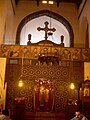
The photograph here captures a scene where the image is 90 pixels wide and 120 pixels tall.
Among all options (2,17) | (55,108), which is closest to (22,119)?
(55,108)

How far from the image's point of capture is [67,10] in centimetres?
2089

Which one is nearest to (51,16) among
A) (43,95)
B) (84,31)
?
(84,31)

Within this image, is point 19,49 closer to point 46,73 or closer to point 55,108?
point 46,73

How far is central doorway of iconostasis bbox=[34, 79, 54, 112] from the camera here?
1605 cm

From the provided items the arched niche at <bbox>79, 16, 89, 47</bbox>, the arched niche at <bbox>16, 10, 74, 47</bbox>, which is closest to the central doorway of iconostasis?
the arched niche at <bbox>79, 16, 89, 47</bbox>

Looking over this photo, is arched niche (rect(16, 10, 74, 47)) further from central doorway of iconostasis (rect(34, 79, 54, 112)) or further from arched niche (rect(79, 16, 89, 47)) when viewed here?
central doorway of iconostasis (rect(34, 79, 54, 112))

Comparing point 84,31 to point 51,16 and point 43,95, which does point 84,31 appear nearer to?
point 51,16

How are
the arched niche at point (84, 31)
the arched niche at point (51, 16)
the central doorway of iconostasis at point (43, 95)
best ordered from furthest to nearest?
the arched niche at point (51, 16), the arched niche at point (84, 31), the central doorway of iconostasis at point (43, 95)

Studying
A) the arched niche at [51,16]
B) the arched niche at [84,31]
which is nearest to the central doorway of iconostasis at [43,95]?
the arched niche at [84,31]

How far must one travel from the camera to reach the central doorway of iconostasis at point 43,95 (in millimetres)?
16047

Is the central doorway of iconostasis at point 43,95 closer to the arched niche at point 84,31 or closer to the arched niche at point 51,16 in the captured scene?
the arched niche at point 84,31

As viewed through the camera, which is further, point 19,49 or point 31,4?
point 31,4

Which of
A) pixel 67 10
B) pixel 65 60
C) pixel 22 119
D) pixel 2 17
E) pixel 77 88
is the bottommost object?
pixel 22 119

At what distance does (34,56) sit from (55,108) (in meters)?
3.32
